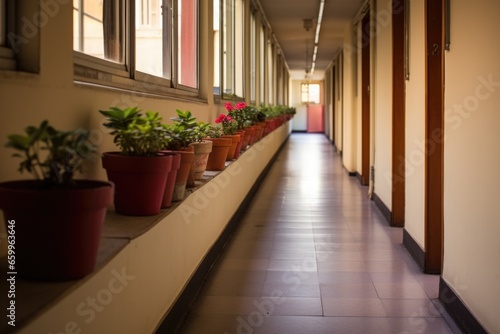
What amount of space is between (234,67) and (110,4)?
470 centimetres

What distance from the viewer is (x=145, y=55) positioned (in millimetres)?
3523

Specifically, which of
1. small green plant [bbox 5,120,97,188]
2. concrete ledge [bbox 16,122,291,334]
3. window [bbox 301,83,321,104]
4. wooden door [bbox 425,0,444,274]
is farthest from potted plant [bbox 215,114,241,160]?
window [bbox 301,83,321,104]

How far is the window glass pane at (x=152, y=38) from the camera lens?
340 centimetres

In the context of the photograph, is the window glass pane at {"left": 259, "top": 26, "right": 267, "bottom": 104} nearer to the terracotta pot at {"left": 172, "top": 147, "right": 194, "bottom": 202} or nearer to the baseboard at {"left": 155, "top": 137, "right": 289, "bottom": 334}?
the baseboard at {"left": 155, "top": 137, "right": 289, "bottom": 334}

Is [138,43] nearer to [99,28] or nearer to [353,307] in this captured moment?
[99,28]

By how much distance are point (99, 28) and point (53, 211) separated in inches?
62.3

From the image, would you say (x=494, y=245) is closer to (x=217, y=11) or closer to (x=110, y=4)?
(x=110, y=4)

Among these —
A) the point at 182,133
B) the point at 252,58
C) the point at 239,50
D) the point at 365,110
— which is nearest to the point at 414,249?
the point at 182,133

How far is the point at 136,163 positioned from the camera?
2.10 meters

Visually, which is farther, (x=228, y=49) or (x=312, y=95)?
(x=312, y=95)

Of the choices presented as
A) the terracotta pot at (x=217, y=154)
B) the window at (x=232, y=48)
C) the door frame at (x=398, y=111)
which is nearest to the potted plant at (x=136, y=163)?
the terracotta pot at (x=217, y=154)

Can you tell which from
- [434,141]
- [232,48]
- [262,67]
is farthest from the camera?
[262,67]

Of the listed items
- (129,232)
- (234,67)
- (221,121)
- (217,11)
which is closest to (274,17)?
(234,67)

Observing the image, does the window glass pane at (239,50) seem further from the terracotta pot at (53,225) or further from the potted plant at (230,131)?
the terracotta pot at (53,225)
